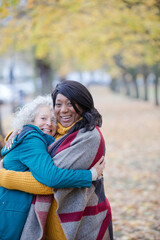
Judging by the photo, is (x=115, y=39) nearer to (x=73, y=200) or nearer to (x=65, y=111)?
(x=65, y=111)

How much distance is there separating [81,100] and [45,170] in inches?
25.8

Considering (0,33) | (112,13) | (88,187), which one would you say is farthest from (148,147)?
(88,187)

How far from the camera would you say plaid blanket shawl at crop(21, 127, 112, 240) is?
2.19m

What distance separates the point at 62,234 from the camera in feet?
7.54

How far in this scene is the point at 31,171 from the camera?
2.16 metres

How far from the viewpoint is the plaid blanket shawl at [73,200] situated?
2.19 meters

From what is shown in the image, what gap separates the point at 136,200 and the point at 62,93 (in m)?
3.95

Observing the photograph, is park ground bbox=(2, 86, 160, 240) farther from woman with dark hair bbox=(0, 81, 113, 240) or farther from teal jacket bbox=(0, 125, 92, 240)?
teal jacket bbox=(0, 125, 92, 240)

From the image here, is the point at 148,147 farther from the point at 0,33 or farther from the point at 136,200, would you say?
the point at 0,33

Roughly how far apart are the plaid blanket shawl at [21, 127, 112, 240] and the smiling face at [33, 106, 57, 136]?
0.23m

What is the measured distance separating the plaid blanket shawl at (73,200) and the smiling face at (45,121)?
0.23 meters

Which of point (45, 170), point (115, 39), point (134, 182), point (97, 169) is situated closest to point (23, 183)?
point (45, 170)

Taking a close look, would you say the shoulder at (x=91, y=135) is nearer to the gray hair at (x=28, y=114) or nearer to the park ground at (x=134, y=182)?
the gray hair at (x=28, y=114)

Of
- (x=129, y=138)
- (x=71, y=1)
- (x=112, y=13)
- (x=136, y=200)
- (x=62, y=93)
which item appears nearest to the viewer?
(x=62, y=93)
